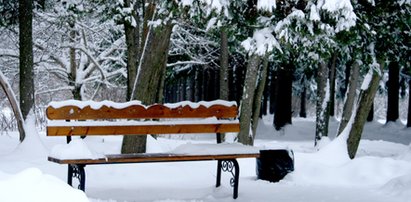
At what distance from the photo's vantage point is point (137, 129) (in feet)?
24.4

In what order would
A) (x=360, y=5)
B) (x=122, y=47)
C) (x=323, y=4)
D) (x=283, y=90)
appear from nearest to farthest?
(x=323, y=4) → (x=360, y=5) → (x=122, y=47) → (x=283, y=90)

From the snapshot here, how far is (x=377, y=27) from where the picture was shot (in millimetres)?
8180

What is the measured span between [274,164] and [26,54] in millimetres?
5185

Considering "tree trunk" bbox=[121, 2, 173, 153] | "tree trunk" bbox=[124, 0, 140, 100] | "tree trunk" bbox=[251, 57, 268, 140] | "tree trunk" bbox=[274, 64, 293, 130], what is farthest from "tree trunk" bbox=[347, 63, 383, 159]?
"tree trunk" bbox=[274, 64, 293, 130]

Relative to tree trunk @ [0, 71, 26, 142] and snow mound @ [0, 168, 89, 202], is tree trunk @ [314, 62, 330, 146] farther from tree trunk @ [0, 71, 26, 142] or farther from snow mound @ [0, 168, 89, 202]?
snow mound @ [0, 168, 89, 202]

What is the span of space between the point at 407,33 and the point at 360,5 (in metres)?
2.07

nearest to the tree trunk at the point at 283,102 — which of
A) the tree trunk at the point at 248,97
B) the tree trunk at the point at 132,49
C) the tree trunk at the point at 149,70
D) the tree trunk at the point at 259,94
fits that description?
the tree trunk at the point at 259,94

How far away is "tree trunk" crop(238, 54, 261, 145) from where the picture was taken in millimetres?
12195

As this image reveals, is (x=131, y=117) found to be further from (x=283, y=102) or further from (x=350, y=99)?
(x=283, y=102)

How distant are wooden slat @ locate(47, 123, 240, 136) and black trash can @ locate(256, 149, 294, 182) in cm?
100

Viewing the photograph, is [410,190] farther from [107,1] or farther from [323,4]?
[107,1]

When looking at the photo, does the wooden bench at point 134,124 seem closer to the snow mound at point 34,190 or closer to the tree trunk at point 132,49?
the snow mound at point 34,190

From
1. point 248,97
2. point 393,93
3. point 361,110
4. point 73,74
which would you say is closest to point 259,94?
point 248,97

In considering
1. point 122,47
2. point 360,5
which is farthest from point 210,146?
point 122,47
